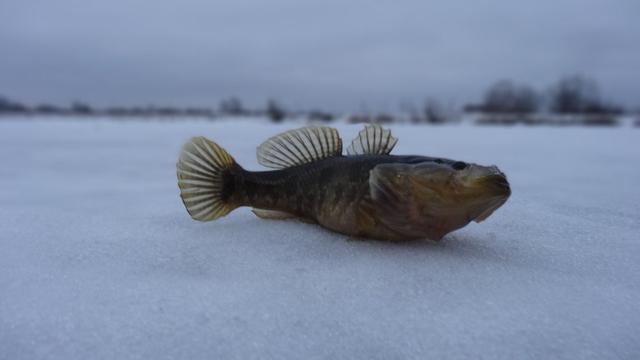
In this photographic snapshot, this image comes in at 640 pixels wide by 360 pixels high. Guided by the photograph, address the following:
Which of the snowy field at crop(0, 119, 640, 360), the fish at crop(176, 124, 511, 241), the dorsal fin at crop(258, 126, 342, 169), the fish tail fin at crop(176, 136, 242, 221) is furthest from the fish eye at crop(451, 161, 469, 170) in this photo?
the fish tail fin at crop(176, 136, 242, 221)

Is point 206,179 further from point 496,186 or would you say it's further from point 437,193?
point 496,186

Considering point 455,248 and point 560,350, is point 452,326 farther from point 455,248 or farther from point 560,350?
point 455,248

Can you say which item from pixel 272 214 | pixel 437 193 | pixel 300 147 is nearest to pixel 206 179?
pixel 272 214

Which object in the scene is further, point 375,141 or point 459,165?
point 375,141

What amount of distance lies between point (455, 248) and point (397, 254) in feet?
0.88

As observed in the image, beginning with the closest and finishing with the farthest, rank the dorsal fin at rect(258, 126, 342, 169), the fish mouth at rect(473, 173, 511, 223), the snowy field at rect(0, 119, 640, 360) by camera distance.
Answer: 1. the snowy field at rect(0, 119, 640, 360)
2. the fish mouth at rect(473, 173, 511, 223)
3. the dorsal fin at rect(258, 126, 342, 169)

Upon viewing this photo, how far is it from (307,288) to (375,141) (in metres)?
1.01

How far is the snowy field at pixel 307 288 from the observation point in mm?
1257

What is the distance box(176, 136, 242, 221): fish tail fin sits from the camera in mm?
2355

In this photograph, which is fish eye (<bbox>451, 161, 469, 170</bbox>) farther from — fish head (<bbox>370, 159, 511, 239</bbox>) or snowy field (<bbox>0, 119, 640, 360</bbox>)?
snowy field (<bbox>0, 119, 640, 360</bbox>)

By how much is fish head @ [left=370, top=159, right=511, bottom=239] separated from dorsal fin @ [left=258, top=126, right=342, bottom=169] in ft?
1.55

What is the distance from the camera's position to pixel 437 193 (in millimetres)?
1881

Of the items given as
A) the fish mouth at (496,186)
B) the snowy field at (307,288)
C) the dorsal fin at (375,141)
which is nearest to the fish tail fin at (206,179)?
the snowy field at (307,288)

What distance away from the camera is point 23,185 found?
3977 millimetres
